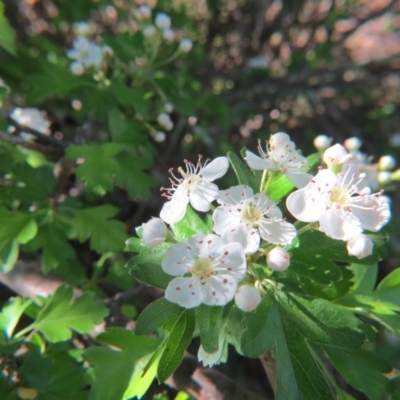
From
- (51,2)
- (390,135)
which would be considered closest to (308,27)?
(390,135)

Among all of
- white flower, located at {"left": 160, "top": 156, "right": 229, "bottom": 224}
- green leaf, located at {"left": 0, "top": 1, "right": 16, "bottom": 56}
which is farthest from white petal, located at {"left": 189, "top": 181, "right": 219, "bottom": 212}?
green leaf, located at {"left": 0, "top": 1, "right": 16, "bottom": 56}

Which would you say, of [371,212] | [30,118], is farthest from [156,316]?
[30,118]

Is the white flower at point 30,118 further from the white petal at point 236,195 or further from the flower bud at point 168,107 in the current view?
the white petal at point 236,195

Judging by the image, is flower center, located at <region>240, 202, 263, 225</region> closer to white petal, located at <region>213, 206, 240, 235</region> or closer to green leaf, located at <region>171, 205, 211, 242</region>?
white petal, located at <region>213, 206, 240, 235</region>

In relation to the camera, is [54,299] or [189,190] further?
[54,299]

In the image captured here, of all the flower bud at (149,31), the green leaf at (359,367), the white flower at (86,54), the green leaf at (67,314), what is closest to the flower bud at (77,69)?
the white flower at (86,54)

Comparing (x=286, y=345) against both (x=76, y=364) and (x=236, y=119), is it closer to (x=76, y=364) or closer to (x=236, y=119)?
(x=76, y=364)
